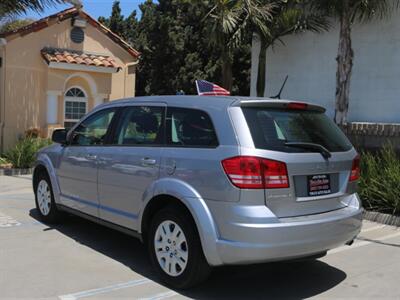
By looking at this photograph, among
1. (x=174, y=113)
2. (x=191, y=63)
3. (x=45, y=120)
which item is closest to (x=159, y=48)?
(x=191, y=63)

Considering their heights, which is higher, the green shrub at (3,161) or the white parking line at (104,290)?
the green shrub at (3,161)

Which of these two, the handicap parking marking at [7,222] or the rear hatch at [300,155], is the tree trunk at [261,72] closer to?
the handicap parking marking at [7,222]

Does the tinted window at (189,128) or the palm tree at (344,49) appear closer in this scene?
the tinted window at (189,128)

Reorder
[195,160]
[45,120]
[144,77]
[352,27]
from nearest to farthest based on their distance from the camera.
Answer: [195,160], [352,27], [45,120], [144,77]

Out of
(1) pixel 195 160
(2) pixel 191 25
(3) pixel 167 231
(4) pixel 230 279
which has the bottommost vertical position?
(4) pixel 230 279

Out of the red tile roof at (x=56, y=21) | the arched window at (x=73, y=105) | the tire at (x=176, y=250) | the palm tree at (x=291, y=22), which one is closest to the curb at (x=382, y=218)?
the tire at (x=176, y=250)

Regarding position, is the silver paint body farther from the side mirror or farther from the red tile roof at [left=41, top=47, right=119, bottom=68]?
the red tile roof at [left=41, top=47, right=119, bottom=68]

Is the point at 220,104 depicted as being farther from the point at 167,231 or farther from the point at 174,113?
the point at 167,231

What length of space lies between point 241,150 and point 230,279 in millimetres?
1573

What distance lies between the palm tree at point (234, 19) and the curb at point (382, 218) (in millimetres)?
6469

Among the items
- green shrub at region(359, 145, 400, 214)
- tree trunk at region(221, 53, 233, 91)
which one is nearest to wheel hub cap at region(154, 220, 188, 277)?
green shrub at region(359, 145, 400, 214)

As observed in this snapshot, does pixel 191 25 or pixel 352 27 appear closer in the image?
pixel 352 27

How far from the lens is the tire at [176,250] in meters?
4.62

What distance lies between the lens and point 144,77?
3195cm
